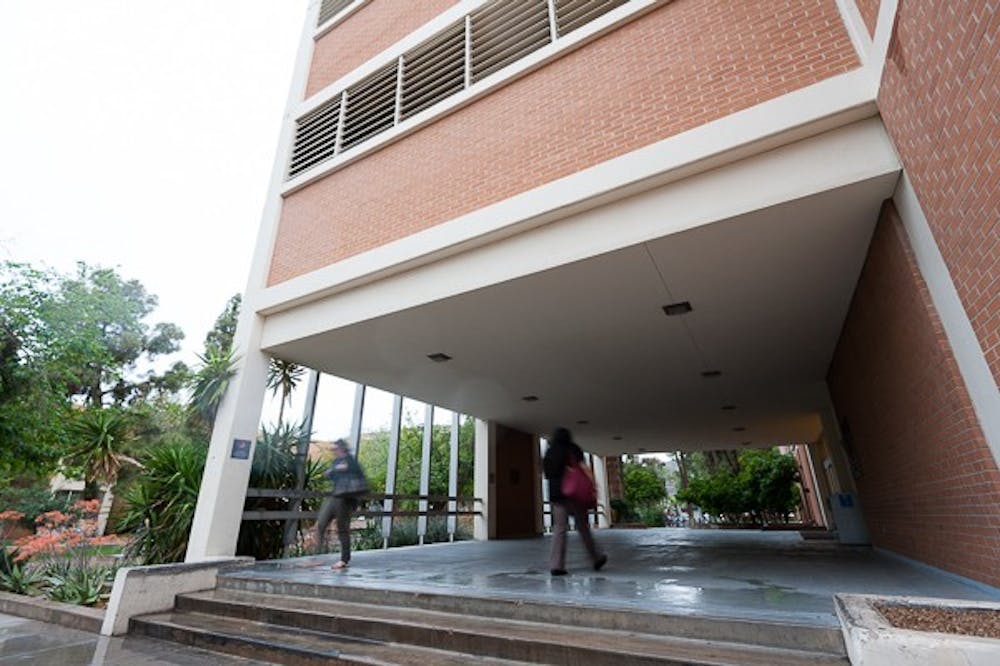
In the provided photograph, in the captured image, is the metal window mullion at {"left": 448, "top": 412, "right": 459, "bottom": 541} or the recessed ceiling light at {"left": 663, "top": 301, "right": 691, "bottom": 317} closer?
the recessed ceiling light at {"left": 663, "top": 301, "right": 691, "bottom": 317}

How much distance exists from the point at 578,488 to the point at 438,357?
3.24m

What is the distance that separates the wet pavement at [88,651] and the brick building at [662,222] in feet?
4.61

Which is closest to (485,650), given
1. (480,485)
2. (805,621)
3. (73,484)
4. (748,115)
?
(805,621)

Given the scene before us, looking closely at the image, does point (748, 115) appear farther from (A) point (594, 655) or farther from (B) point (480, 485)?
(B) point (480, 485)

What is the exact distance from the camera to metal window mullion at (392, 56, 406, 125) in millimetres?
6633

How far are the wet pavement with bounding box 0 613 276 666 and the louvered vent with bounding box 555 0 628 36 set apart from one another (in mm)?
6802

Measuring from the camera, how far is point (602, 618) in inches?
122

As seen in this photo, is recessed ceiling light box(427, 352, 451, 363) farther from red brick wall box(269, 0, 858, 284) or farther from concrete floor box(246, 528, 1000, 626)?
concrete floor box(246, 528, 1000, 626)

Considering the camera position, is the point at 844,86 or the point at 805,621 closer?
the point at 805,621

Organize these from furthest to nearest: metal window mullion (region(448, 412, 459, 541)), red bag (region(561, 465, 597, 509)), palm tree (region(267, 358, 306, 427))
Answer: metal window mullion (region(448, 412, 459, 541)), palm tree (region(267, 358, 306, 427)), red bag (region(561, 465, 597, 509))

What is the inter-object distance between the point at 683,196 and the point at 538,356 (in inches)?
138

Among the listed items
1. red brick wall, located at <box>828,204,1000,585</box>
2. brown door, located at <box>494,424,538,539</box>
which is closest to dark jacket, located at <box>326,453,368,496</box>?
red brick wall, located at <box>828,204,1000,585</box>

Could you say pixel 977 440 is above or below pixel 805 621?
above

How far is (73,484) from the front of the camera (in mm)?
24391
